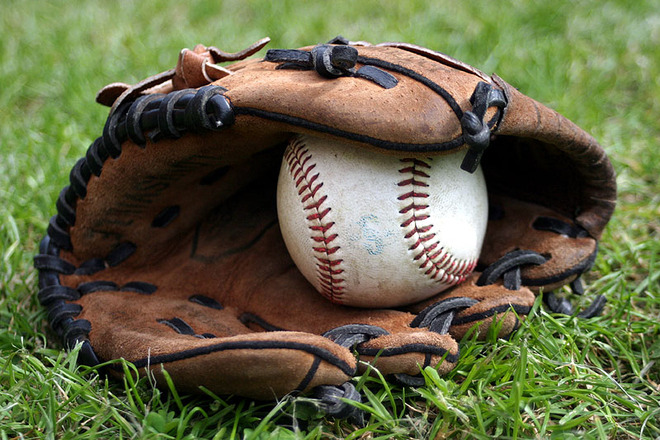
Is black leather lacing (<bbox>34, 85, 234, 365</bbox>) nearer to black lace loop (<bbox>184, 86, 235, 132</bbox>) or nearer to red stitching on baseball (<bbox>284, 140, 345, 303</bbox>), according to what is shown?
black lace loop (<bbox>184, 86, 235, 132</bbox>)

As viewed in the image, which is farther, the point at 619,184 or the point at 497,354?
the point at 619,184

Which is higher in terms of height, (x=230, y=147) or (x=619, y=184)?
(x=230, y=147)

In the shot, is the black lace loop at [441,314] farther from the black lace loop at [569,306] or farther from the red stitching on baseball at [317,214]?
the black lace loop at [569,306]

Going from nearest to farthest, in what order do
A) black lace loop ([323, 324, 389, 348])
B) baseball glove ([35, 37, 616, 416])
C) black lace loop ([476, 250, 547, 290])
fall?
baseball glove ([35, 37, 616, 416])
black lace loop ([323, 324, 389, 348])
black lace loop ([476, 250, 547, 290])

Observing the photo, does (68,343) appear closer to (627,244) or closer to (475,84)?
(475,84)

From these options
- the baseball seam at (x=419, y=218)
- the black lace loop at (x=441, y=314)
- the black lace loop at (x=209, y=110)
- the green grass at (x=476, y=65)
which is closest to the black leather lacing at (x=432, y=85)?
the baseball seam at (x=419, y=218)

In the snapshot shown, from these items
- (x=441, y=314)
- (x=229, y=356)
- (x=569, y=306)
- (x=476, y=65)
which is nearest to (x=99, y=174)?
(x=229, y=356)

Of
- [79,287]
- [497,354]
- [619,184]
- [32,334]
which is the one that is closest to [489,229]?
[497,354]

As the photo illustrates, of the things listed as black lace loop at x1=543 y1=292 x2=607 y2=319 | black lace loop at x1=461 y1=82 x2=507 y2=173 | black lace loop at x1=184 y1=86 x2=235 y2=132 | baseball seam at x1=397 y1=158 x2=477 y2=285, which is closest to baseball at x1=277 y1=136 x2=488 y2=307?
baseball seam at x1=397 y1=158 x2=477 y2=285
